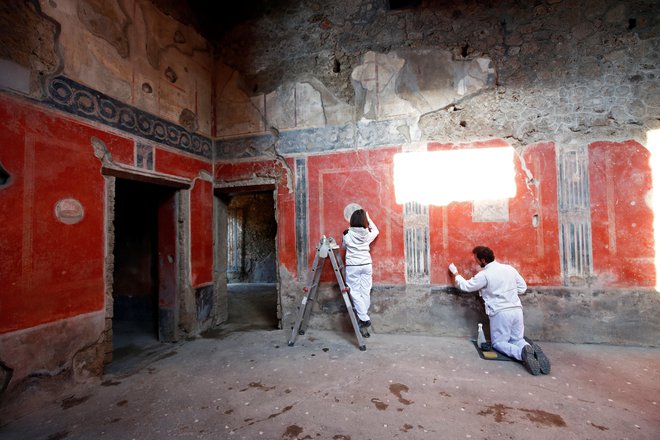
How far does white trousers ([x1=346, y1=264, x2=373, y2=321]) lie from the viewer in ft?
12.5

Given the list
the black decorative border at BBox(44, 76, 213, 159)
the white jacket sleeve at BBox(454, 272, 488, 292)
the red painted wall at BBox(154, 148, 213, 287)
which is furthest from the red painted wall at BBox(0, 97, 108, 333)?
the white jacket sleeve at BBox(454, 272, 488, 292)

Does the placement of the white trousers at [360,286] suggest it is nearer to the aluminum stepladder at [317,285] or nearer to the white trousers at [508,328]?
the aluminum stepladder at [317,285]

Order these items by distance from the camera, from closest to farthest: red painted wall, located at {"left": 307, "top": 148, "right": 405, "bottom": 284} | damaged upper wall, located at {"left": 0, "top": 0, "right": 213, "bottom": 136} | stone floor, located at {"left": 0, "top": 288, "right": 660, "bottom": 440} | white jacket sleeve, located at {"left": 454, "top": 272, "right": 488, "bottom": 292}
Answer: stone floor, located at {"left": 0, "top": 288, "right": 660, "bottom": 440} → damaged upper wall, located at {"left": 0, "top": 0, "right": 213, "bottom": 136} → white jacket sleeve, located at {"left": 454, "top": 272, "right": 488, "bottom": 292} → red painted wall, located at {"left": 307, "top": 148, "right": 405, "bottom": 284}

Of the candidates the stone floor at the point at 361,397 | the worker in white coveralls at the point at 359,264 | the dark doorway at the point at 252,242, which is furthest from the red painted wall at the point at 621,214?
the dark doorway at the point at 252,242

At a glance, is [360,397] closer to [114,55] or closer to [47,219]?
[47,219]

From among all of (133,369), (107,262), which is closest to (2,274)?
(107,262)

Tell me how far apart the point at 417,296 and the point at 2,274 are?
4.02m

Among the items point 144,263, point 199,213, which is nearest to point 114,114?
point 199,213

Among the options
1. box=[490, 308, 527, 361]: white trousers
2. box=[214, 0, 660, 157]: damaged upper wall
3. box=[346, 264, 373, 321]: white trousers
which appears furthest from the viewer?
box=[346, 264, 373, 321]: white trousers

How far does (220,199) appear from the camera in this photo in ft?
16.1

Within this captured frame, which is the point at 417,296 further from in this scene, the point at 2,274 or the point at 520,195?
the point at 2,274

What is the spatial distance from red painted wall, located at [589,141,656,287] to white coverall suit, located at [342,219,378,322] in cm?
260

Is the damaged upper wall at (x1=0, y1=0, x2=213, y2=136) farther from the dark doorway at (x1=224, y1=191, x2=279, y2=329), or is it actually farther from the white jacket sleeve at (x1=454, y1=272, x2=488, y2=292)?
the dark doorway at (x1=224, y1=191, x2=279, y2=329)

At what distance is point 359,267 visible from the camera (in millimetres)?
3867
